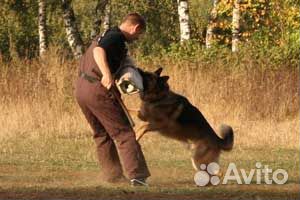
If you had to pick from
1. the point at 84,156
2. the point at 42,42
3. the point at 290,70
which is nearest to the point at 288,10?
the point at 290,70

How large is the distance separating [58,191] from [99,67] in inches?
54.8

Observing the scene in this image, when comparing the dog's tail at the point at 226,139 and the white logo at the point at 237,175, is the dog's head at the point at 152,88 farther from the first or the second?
the white logo at the point at 237,175

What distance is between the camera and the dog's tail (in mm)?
8805

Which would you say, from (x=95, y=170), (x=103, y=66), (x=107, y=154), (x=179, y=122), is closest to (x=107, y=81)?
(x=103, y=66)

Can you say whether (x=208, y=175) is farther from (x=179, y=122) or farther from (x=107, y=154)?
(x=107, y=154)

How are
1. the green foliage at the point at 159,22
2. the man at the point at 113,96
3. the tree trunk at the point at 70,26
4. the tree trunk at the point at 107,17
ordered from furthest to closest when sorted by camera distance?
1. the tree trunk at the point at 107,17
2. the tree trunk at the point at 70,26
3. the green foliage at the point at 159,22
4. the man at the point at 113,96

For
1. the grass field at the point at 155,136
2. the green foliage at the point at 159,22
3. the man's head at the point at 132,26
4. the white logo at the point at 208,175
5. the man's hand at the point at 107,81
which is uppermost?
the man's head at the point at 132,26

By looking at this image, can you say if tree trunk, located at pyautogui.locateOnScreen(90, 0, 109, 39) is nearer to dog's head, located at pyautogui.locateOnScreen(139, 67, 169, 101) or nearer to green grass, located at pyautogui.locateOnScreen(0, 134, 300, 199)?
green grass, located at pyautogui.locateOnScreen(0, 134, 300, 199)

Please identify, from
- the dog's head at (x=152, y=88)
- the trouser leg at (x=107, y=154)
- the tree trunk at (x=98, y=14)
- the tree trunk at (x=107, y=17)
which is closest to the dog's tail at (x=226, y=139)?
the dog's head at (x=152, y=88)

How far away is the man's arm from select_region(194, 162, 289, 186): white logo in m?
1.55

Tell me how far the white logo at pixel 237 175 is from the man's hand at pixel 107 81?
153 centimetres

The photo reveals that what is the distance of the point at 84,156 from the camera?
1126 cm

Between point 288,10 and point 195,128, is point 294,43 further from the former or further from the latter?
point 195,128

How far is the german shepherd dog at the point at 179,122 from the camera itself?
8719mm
